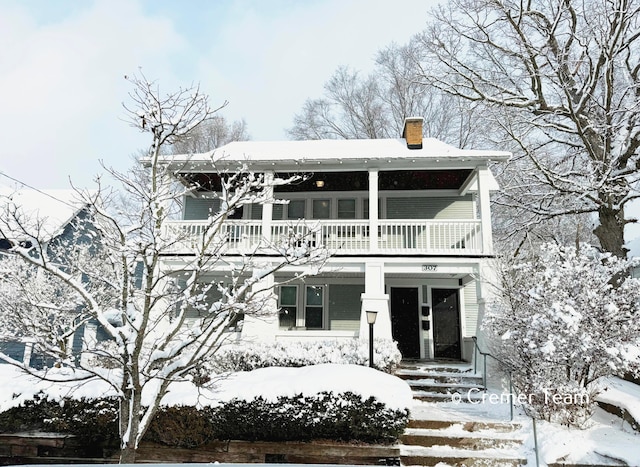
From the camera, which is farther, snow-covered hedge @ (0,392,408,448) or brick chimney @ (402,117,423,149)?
brick chimney @ (402,117,423,149)

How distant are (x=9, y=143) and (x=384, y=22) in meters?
11.5

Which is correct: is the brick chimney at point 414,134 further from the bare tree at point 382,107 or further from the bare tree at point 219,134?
the bare tree at point 219,134

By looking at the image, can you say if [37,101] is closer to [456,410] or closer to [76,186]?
[76,186]

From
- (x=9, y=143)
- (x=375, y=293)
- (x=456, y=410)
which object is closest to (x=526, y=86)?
(x=375, y=293)

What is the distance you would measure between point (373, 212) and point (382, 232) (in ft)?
5.05

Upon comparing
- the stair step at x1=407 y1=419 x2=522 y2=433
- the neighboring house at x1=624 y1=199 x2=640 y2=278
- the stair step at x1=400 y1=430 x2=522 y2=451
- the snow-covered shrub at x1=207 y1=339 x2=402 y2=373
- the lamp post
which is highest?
the neighboring house at x1=624 y1=199 x2=640 y2=278

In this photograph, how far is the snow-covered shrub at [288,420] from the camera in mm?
6434

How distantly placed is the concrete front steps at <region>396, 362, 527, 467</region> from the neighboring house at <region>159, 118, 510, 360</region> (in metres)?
2.37

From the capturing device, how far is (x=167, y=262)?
12.7 meters

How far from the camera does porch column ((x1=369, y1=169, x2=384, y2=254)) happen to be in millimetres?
12367

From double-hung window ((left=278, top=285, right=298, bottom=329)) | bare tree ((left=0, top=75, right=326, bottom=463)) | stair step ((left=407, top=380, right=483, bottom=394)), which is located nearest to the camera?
bare tree ((left=0, top=75, right=326, bottom=463))

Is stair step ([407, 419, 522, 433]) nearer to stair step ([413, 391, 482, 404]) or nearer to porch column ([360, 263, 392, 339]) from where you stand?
stair step ([413, 391, 482, 404])

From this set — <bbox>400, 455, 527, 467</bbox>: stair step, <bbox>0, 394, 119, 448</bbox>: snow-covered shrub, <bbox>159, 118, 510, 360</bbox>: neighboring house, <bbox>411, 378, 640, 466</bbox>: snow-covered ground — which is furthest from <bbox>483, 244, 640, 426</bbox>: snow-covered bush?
<bbox>0, 394, 119, 448</bbox>: snow-covered shrub

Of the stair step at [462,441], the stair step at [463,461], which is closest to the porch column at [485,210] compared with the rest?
the stair step at [462,441]
